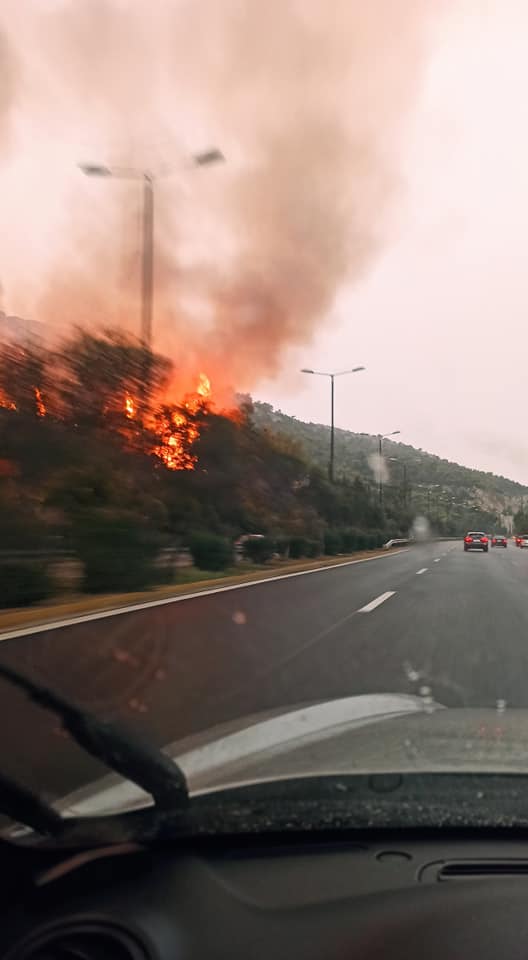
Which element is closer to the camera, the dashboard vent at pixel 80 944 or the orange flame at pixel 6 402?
the dashboard vent at pixel 80 944

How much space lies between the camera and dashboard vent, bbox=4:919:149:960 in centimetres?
194

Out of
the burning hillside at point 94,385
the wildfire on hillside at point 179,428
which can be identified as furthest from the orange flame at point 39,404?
the wildfire on hillside at point 179,428

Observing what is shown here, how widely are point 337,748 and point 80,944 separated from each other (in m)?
1.44

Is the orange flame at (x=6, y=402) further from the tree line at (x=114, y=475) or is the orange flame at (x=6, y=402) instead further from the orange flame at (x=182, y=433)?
the orange flame at (x=182, y=433)

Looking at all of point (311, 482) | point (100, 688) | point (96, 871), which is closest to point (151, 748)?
point (96, 871)

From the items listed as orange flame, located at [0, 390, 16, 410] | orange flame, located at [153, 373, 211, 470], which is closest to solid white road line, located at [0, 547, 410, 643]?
orange flame, located at [0, 390, 16, 410]

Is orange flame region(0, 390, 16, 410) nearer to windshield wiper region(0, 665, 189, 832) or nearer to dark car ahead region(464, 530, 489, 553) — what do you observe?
windshield wiper region(0, 665, 189, 832)

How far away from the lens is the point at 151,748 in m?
2.58

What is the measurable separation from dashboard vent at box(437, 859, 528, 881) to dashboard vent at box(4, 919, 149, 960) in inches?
35.5

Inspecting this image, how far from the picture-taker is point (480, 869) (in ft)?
7.91

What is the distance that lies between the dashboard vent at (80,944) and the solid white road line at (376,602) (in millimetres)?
11795

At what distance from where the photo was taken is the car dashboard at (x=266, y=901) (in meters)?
1.98

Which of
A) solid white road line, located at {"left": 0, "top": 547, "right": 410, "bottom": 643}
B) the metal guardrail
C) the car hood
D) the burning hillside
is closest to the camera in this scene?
the car hood

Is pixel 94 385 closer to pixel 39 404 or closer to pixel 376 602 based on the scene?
pixel 39 404
